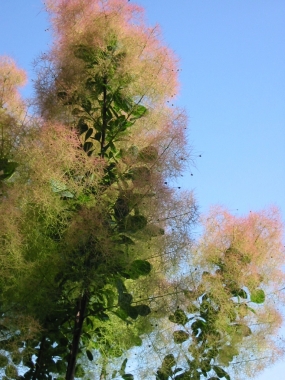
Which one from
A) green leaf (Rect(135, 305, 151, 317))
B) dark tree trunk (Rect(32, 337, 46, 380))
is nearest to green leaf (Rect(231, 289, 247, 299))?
green leaf (Rect(135, 305, 151, 317))

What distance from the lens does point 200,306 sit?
3492 mm

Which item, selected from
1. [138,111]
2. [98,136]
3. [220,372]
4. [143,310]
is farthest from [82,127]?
[220,372]

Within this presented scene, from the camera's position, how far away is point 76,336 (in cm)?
324

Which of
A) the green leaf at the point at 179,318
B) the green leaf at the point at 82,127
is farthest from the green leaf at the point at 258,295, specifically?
the green leaf at the point at 82,127

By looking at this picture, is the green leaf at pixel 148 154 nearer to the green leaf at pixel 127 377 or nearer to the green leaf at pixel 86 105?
the green leaf at pixel 86 105

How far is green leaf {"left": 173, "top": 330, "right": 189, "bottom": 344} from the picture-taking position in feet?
11.3

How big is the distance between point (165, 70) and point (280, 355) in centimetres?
165

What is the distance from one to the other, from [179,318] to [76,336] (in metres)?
0.54

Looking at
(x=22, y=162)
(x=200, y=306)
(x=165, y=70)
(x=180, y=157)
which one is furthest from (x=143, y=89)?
(x=200, y=306)

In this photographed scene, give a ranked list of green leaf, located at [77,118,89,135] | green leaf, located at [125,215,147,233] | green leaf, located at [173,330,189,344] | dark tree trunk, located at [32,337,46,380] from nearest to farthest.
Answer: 1. green leaf, located at [125,215,147,233]
2. dark tree trunk, located at [32,337,46,380]
3. green leaf, located at [173,330,189,344]
4. green leaf, located at [77,118,89,135]

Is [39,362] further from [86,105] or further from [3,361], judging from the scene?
[86,105]

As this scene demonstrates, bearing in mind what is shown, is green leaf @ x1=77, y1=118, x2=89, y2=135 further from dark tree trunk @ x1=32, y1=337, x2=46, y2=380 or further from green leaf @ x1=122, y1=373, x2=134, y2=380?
green leaf @ x1=122, y1=373, x2=134, y2=380

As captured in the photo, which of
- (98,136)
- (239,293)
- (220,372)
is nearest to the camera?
(220,372)

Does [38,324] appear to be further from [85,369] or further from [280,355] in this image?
[280,355]
